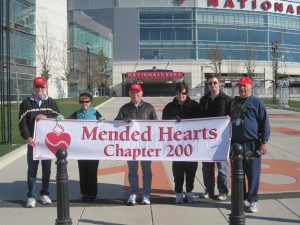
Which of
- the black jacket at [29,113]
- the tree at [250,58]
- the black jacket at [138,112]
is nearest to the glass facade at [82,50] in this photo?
the tree at [250,58]

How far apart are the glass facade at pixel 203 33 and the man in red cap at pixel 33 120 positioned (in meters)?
81.6

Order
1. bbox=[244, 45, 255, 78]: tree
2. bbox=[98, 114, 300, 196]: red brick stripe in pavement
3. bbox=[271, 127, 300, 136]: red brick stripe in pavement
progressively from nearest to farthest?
bbox=[98, 114, 300, 196]: red brick stripe in pavement
bbox=[271, 127, 300, 136]: red brick stripe in pavement
bbox=[244, 45, 255, 78]: tree

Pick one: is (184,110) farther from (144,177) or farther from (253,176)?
(253,176)

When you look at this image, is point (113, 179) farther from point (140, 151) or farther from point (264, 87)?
point (264, 87)

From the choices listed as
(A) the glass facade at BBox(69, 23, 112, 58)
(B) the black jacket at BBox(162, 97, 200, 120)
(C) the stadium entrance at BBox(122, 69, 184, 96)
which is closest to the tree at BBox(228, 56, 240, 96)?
(C) the stadium entrance at BBox(122, 69, 184, 96)

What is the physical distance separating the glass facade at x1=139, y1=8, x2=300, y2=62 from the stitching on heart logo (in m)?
81.7

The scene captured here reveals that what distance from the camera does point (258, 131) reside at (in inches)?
262

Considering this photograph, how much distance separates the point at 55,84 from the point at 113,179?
5466cm

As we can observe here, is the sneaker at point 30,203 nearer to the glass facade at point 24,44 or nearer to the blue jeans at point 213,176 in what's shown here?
the blue jeans at point 213,176

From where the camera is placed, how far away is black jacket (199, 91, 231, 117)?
278 inches

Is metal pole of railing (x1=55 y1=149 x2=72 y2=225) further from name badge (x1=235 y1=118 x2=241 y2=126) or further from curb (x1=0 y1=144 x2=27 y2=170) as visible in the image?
curb (x1=0 y1=144 x2=27 y2=170)

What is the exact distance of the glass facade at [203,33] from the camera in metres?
87.6

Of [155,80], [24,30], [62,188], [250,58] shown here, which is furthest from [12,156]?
[155,80]

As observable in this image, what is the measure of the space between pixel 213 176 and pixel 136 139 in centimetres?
144
